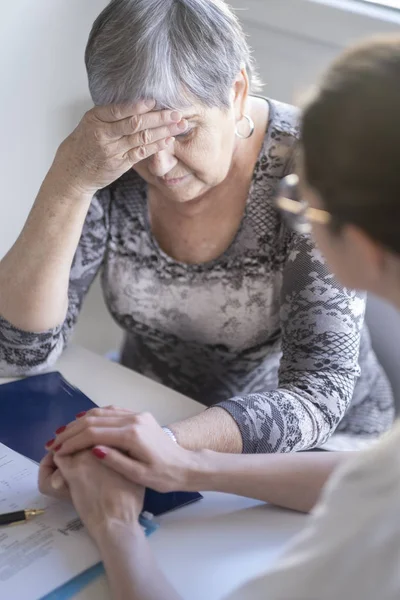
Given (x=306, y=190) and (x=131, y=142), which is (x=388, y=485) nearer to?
(x=306, y=190)

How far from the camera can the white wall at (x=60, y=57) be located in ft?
5.90

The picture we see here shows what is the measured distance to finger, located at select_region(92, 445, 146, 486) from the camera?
3.49 ft

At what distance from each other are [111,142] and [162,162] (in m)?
0.09

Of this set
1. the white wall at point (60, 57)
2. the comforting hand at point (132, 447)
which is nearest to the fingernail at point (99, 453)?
the comforting hand at point (132, 447)

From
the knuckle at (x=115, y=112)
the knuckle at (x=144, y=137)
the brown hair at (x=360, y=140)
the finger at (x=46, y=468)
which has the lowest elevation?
the finger at (x=46, y=468)

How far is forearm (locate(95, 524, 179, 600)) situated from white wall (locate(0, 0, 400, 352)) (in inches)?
46.0

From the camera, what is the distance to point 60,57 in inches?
79.2

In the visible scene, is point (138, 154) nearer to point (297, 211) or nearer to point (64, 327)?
point (64, 327)

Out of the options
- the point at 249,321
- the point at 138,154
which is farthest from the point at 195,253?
the point at 138,154

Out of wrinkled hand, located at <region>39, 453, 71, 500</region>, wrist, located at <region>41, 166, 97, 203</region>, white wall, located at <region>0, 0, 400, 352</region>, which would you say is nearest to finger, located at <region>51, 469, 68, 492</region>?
wrinkled hand, located at <region>39, 453, 71, 500</region>

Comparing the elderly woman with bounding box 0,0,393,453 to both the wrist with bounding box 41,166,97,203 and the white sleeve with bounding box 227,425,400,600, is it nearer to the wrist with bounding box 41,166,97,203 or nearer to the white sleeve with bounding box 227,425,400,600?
the wrist with bounding box 41,166,97,203

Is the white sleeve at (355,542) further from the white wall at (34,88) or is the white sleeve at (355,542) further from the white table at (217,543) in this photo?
the white wall at (34,88)

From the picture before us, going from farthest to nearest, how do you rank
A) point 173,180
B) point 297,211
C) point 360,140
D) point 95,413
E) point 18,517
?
point 173,180 < point 95,413 < point 18,517 < point 297,211 < point 360,140

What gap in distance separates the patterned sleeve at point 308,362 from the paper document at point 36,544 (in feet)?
1.00
